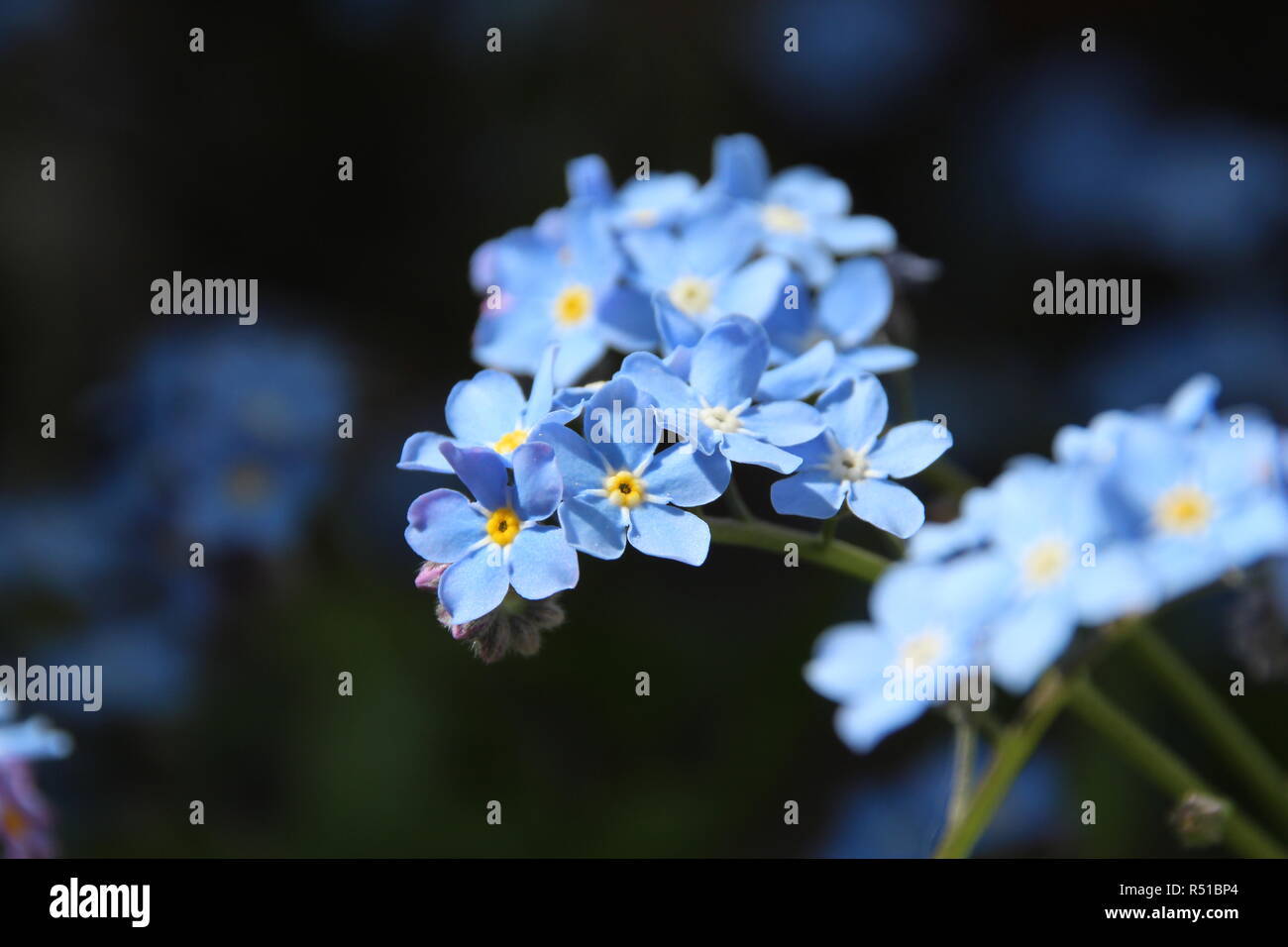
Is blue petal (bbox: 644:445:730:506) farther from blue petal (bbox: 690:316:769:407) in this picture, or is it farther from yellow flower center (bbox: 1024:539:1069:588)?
yellow flower center (bbox: 1024:539:1069:588)

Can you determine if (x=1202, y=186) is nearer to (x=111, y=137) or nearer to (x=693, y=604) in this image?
(x=693, y=604)

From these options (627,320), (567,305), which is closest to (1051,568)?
(627,320)

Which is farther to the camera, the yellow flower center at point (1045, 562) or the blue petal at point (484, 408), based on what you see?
the blue petal at point (484, 408)

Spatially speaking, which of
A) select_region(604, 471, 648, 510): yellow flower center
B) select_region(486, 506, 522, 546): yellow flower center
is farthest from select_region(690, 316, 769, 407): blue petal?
select_region(486, 506, 522, 546): yellow flower center

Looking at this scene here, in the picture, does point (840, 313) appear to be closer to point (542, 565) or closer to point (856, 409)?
point (856, 409)

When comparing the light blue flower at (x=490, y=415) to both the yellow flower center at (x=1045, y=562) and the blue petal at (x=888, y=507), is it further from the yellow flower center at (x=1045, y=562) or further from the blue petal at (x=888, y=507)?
the yellow flower center at (x=1045, y=562)

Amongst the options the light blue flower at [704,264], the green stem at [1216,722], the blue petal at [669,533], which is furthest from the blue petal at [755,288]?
the green stem at [1216,722]
